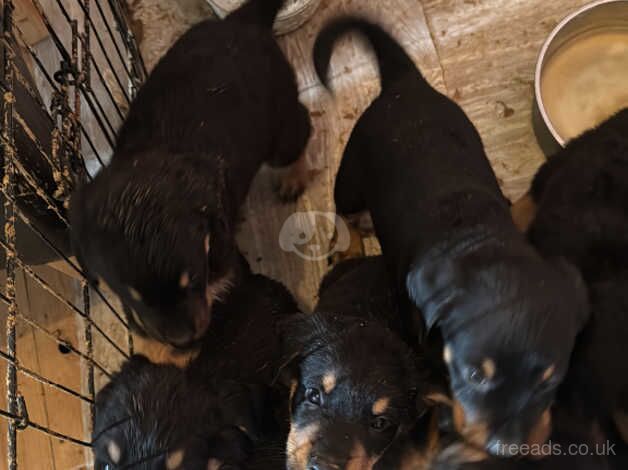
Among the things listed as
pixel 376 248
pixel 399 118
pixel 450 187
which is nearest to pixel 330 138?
pixel 376 248

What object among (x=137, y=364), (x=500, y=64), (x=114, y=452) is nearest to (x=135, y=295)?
(x=137, y=364)

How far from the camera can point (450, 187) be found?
171cm

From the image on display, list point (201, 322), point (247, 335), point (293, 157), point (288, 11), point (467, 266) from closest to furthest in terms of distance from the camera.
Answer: point (467, 266) < point (201, 322) < point (247, 335) < point (293, 157) < point (288, 11)

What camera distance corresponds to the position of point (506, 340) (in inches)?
51.3

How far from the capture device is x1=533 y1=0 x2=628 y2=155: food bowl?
2240 millimetres

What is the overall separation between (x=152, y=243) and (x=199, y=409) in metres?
0.35

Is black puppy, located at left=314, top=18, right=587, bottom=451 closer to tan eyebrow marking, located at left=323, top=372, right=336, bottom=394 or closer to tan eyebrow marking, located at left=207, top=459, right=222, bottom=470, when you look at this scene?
tan eyebrow marking, located at left=323, top=372, right=336, bottom=394

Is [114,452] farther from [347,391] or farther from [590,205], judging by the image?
[590,205]

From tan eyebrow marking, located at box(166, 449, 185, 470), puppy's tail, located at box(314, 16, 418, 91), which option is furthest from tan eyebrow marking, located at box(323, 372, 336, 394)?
puppy's tail, located at box(314, 16, 418, 91)

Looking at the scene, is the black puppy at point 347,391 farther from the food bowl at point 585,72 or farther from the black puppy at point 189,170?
the food bowl at point 585,72

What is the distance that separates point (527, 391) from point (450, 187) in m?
0.58

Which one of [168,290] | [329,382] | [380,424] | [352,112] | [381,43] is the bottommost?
[380,424]

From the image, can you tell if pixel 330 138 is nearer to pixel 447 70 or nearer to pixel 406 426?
pixel 447 70

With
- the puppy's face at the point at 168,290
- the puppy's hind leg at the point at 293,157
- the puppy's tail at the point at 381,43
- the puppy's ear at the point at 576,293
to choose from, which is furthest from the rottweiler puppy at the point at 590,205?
the puppy's face at the point at 168,290
